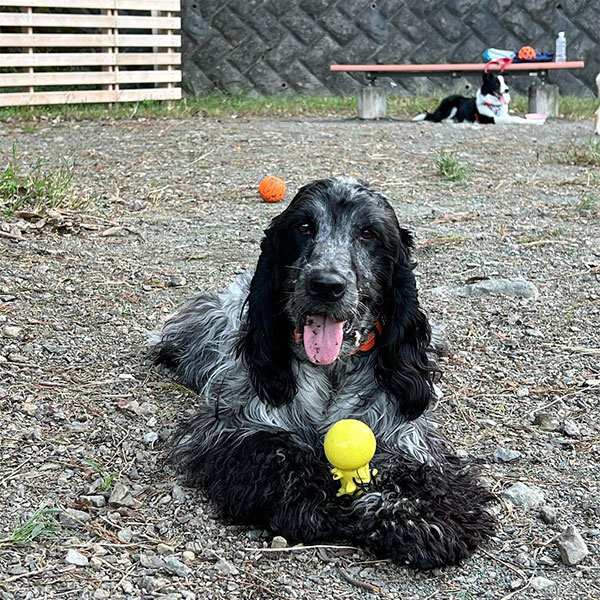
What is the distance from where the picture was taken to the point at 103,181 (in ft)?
28.2

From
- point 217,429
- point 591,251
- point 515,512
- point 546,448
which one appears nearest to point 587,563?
point 515,512

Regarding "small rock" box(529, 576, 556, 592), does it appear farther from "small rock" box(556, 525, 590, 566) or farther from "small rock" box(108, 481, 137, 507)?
"small rock" box(108, 481, 137, 507)

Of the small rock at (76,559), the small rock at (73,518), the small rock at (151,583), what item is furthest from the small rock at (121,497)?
the small rock at (151,583)

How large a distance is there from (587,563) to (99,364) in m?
2.41

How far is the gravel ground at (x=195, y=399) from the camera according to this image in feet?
10.1

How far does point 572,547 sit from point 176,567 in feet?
3.99

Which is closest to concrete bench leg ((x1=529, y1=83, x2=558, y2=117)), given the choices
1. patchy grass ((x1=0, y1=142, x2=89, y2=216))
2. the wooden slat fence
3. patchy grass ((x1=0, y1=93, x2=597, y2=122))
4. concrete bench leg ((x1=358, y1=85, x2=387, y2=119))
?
patchy grass ((x1=0, y1=93, x2=597, y2=122))

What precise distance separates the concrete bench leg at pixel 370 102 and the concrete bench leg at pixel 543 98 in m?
2.15

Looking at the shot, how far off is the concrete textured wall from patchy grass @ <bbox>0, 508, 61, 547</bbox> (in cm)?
1412

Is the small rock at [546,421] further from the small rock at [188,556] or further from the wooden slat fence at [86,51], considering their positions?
the wooden slat fence at [86,51]

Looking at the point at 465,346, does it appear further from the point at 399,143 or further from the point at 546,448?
the point at 399,143

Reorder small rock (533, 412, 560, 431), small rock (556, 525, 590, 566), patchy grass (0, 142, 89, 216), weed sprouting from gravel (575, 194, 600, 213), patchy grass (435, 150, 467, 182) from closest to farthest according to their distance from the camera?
small rock (556, 525, 590, 566), small rock (533, 412, 560, 431), patchy grass (0, 142, 89, 216), weed sprouting from gravel (575, 194, 600, 213), patchy grass (435, 150, 467, 182)

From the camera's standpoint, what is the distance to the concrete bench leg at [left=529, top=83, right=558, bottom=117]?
14375mm

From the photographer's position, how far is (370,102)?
550 inches
